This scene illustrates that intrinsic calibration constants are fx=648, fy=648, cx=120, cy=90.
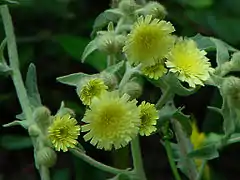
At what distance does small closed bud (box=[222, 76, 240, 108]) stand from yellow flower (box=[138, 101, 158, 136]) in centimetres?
10

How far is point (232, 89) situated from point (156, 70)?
0.11 m

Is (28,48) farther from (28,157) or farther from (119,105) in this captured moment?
(119,105)

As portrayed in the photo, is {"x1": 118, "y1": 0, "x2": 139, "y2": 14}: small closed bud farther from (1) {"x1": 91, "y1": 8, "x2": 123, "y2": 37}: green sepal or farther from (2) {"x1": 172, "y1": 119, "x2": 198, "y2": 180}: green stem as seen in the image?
(2) {"x1": 172, "y1": 119, "x2": 198, "y2": 180}: green stem

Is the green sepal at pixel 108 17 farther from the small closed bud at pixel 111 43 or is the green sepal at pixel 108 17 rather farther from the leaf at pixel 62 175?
the leaf at pixel 62 175

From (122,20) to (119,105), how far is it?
216 millimetres

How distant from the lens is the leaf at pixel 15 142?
132 cm

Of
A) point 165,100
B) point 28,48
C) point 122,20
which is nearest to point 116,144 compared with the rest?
point 165,100

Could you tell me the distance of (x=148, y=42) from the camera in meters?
0.80

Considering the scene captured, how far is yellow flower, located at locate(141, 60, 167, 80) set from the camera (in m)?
0.79

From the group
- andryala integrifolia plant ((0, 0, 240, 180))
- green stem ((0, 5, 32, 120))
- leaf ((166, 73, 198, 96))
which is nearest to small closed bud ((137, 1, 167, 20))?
andryala integrifolia plant ((0, 0, 240, 180))

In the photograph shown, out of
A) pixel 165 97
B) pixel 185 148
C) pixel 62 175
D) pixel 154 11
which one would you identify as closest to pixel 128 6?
pixel 154 11

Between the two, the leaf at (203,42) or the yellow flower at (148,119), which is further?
the leaf at (203,42)

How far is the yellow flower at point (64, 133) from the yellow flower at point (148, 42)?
109mm

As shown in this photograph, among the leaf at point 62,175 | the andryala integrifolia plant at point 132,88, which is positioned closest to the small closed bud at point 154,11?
the andryala integrifolia plant at point 132,88
